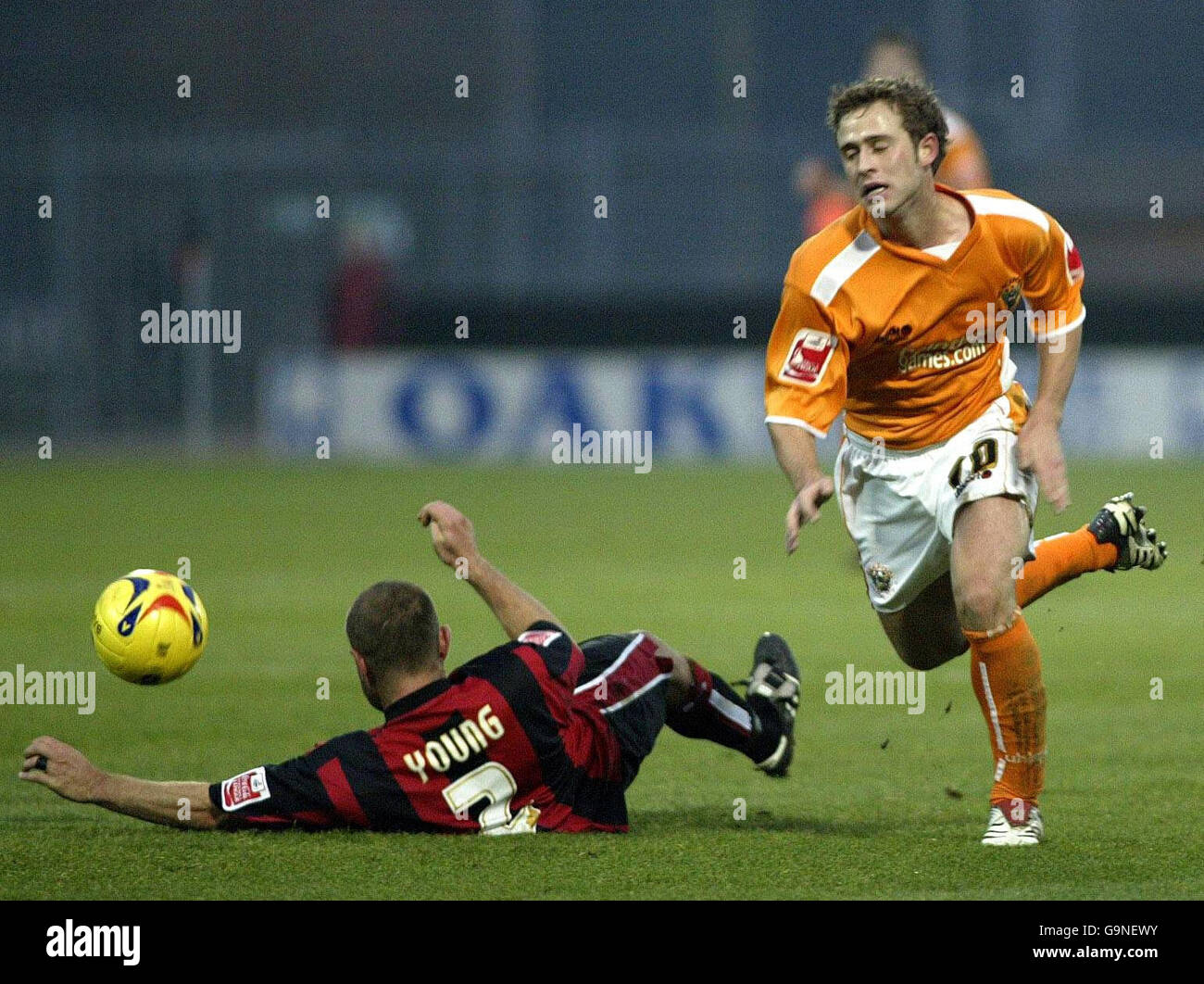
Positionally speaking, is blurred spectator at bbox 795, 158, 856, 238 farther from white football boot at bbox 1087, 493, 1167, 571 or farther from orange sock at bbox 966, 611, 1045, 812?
orange sock at bbox 966, 611, 1045, 812

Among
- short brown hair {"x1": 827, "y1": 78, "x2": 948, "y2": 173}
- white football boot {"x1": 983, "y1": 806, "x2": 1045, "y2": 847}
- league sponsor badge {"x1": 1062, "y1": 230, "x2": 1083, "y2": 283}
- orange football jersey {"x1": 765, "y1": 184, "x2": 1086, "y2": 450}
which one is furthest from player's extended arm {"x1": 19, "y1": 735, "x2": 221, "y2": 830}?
league sponsor badge {"x1": 1062, "y1": 230, "x2": 1083, "y2": 283}

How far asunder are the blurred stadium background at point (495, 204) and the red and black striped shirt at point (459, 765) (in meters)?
15.3

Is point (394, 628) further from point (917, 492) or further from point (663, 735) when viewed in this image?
point (663, 735)

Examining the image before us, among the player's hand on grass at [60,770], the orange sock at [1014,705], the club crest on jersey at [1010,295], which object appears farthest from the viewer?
the club crest on jersey at [1010,295]

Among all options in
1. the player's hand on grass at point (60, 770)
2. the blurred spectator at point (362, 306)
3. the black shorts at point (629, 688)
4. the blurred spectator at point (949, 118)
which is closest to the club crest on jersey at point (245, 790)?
the player's hand on grass at point (60, 770)

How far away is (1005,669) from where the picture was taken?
18.2ft

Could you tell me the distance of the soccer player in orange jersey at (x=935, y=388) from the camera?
5.57m

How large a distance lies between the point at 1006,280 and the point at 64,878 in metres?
2.98

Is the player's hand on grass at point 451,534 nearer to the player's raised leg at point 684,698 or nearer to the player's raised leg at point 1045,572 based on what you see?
the player's raised leg at point 684,698

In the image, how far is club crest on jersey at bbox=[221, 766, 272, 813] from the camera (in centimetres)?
549

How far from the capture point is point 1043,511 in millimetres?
15359

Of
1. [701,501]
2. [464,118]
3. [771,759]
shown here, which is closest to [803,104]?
[464,118]

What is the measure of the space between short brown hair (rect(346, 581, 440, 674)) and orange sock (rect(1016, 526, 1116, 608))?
1.97m
